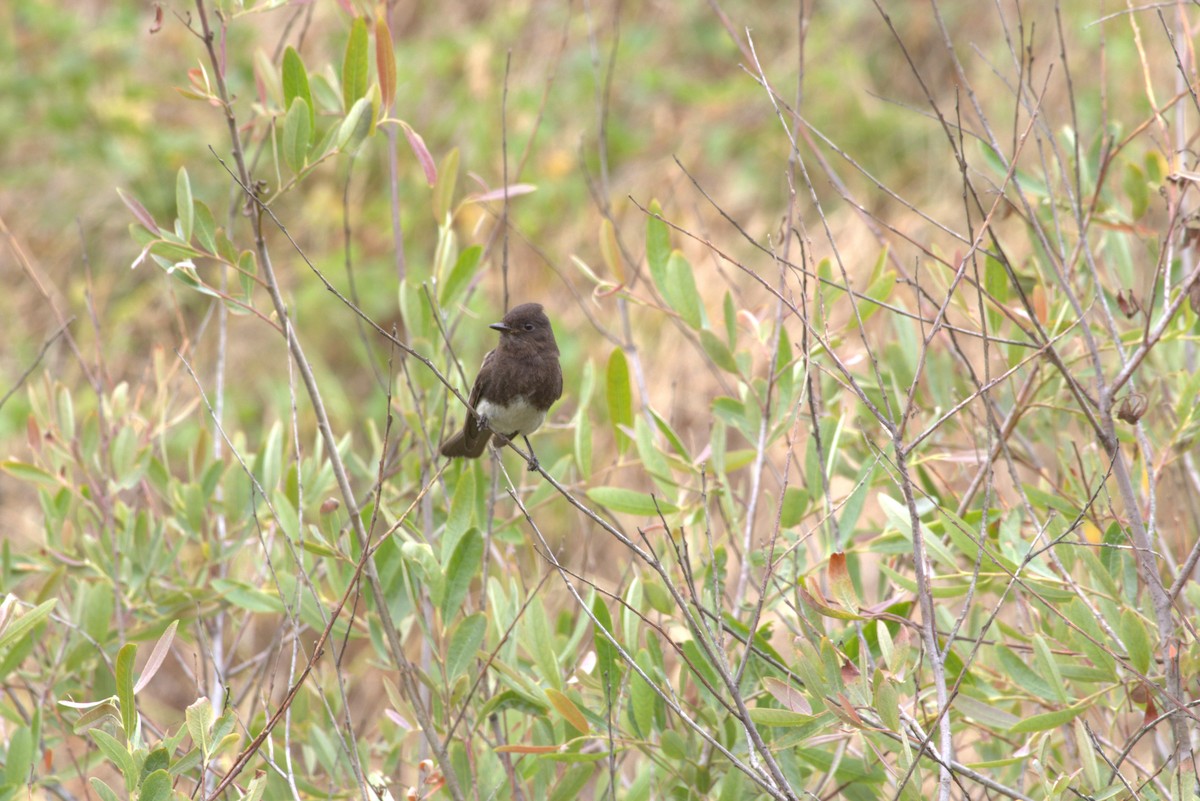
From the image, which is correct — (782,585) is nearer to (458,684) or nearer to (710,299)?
(458,684)

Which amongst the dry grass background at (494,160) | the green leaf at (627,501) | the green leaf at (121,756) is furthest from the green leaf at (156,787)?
the dry grass background at (494,160)

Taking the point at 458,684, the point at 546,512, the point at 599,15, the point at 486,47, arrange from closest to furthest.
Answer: the point at 458,684, the point at 546,512, the point at 486,47, the point at 599,15

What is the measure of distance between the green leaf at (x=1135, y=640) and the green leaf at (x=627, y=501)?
4.17ft

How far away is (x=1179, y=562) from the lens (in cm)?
374

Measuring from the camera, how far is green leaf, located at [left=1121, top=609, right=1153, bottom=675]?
107 inches

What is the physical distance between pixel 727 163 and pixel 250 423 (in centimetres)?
401

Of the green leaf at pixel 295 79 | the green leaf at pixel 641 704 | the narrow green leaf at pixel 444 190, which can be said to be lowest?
the green leaf at pixel 641 704

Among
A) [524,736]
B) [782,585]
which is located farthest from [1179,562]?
[524,736]

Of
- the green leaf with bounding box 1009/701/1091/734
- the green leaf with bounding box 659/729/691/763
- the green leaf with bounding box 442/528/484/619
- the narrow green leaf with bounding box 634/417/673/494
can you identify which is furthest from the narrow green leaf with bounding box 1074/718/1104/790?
the green leaf with bounding box 442/528/484/619

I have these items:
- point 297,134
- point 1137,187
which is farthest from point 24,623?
point 1137,187

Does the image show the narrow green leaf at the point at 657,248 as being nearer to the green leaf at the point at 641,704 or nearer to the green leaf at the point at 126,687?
the green leaf at the point at 641,704

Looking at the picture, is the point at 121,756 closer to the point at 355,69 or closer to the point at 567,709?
the point at 567,709

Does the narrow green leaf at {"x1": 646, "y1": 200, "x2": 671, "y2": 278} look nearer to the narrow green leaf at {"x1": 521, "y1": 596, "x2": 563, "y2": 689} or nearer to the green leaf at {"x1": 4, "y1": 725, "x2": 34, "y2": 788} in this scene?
the narrow green leaf at {"x1": 521, "y1": 596, "x2": 563, "y2": 689}

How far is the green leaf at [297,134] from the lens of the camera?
3.15 metres
